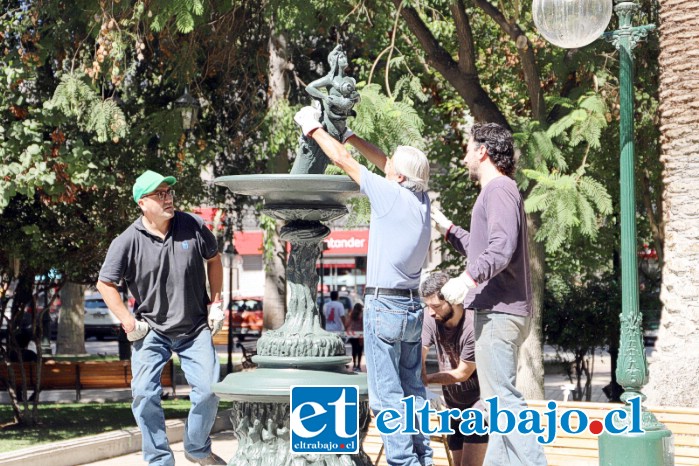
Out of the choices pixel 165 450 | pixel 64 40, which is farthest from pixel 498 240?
pixel 64 40

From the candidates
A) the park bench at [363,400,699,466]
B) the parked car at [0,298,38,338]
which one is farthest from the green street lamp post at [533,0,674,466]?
the parked car at [0,298,38,338]

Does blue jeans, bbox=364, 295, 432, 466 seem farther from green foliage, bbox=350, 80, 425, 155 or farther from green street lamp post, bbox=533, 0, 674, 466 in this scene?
green foliage, bbox=350, 80, 425, 155

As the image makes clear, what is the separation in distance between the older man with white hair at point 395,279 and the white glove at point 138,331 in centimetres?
143

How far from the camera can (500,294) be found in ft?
17.4

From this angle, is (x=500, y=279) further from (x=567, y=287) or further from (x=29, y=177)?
(x=567, y=287)

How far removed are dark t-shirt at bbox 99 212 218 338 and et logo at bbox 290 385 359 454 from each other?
971 mm

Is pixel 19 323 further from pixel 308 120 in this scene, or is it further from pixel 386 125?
pixel 308 120

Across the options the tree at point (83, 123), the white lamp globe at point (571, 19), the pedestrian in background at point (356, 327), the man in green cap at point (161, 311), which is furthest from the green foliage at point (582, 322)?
the man in green cap at point (161, 311)

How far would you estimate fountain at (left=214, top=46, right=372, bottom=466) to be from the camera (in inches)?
217

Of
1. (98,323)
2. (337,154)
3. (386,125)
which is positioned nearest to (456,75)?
(386,125)

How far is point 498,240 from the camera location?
5.14m

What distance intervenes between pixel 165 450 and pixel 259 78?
1011cm

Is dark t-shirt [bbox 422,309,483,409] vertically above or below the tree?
below

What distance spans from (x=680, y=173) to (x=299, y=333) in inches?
225
